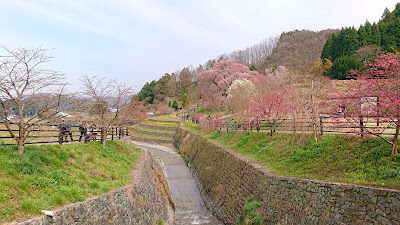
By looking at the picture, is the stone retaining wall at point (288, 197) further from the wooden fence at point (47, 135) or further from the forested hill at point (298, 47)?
the forested hill at point (298, 47)

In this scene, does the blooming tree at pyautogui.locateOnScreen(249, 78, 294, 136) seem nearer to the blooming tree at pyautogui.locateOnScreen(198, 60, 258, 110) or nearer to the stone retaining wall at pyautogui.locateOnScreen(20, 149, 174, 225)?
the stone retaining wall at pyautogui.locateOnScreen(20, 149, 174, 225)

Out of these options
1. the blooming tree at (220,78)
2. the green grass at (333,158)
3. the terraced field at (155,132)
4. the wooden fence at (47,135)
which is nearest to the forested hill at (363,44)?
the blooming tree at (220,78)

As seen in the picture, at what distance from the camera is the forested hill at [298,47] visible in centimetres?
6819

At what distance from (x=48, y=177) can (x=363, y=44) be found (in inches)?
1865

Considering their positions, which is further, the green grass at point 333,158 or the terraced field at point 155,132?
the terraced field at point 155,132

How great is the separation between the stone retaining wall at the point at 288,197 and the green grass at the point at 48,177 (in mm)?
5974

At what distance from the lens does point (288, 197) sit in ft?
31.2

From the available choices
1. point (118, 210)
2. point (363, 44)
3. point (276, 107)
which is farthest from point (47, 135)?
point (363, 44)

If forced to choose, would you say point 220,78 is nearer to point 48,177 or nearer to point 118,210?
point 118,210

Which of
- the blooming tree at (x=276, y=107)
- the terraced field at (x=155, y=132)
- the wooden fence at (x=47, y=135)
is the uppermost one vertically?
the blooming tree at (x=276, y=107)

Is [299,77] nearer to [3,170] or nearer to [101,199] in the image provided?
[101,199]

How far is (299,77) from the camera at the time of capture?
2759 centimetres

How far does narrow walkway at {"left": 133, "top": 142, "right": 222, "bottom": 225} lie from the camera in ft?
47.8

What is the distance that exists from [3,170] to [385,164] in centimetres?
1145
